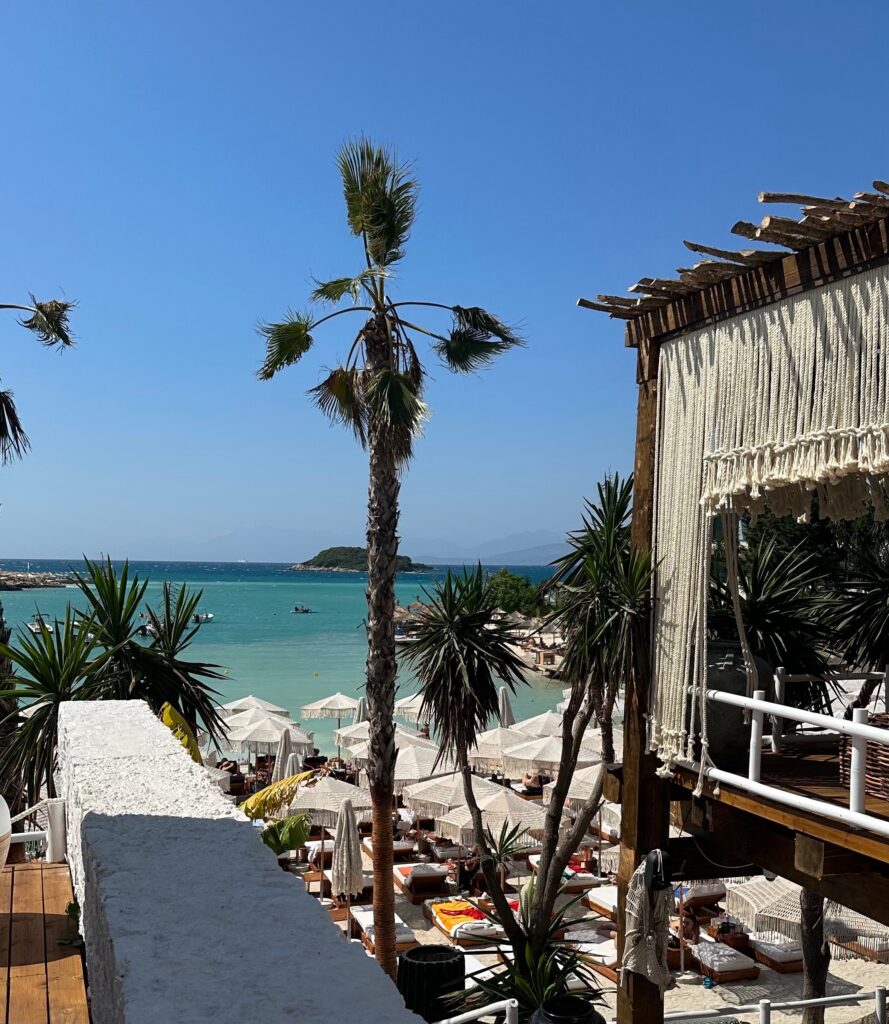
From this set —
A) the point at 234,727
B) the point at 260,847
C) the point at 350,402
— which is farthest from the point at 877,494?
the point at 234,727

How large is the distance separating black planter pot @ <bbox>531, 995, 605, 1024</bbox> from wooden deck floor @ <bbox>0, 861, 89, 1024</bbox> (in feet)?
10.9

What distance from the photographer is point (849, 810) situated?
17.7ft

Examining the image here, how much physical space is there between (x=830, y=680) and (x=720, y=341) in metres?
3.18

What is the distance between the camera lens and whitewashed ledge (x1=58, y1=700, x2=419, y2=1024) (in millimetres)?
2217

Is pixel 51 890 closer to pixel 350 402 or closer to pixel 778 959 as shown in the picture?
pixel 350 402

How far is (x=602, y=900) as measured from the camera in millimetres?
15398

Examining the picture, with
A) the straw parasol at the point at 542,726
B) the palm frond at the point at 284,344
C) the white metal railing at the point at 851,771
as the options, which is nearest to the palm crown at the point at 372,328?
the palm frond at the point at 284,344

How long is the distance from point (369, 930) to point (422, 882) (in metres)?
3.06

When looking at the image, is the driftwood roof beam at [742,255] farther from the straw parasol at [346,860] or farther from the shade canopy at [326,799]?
the shade canopy at [326,799]

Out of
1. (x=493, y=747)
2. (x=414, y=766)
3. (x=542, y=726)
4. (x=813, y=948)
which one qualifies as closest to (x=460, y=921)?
(x=813, y=948)

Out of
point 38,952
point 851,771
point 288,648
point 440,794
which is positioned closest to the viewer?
point 38,952

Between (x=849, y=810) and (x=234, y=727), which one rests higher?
(x=849, y=810)

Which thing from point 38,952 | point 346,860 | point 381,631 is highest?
point 381,631

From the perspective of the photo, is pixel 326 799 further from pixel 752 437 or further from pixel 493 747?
pixel 752 437
